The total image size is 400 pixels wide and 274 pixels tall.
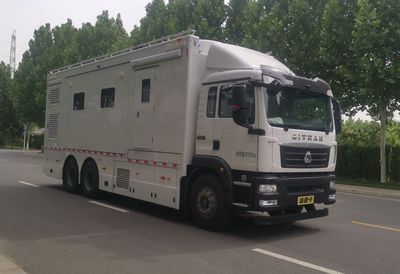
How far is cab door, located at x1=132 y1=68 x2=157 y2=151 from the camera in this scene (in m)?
10.6

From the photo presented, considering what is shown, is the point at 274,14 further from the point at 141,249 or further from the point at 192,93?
the point at 141,249

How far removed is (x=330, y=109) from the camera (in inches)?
381

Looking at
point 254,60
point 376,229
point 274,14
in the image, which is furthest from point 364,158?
point 254,60

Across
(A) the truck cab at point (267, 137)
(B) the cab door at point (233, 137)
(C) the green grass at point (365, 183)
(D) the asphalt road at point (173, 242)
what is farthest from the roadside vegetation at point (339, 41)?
(B) the cab door at point (233, 137)

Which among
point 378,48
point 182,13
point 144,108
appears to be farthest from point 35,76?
point 144,108

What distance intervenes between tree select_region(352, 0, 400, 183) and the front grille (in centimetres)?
1157

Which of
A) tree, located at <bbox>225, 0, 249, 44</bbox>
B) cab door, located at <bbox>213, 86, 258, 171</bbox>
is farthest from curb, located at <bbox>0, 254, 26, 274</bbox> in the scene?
tree, located at <bbox>225, 0, 249, 44</bbox>

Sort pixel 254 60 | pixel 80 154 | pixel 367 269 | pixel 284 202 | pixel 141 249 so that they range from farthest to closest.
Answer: pixel 80 154
pixel 254 60
pixel 284 202
pixel 141 249
pixel 367 269

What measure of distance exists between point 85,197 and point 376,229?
24.3ft

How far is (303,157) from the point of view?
8.86 m

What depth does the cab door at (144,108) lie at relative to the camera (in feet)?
34.8

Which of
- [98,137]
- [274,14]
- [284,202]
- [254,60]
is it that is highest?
[274,14]

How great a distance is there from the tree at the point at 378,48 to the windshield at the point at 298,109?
11.2m

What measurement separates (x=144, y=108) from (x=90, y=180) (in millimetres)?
3420
